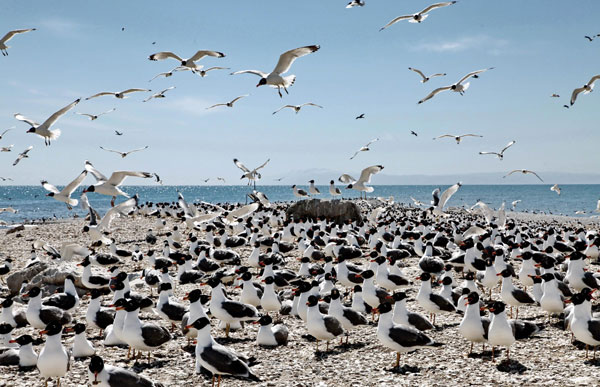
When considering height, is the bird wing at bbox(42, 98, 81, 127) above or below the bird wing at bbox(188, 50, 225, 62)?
below

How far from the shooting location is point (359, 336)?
30.8 feet

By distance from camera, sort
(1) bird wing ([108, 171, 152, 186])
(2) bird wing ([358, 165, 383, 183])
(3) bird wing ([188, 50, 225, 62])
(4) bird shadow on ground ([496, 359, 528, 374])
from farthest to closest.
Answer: (2) bird wing ([358, 165, 383, 183]) → (3) bird wing ([188, 50, 225, 62]) → (1) bird wing ([108, 171, 152, 186]) → (4) bird shadow on ground ([496, 359, 528, 374])

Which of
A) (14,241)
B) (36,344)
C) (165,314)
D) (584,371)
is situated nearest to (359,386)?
(584,371)

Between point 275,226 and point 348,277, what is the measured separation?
1889 cm

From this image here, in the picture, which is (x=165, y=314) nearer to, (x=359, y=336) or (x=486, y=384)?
(x=359, y=336)

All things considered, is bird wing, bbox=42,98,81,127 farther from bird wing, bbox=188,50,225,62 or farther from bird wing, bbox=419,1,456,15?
bird wing, bbox=419,1,456,15

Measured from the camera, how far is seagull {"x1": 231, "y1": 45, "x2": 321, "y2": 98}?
44.5ft

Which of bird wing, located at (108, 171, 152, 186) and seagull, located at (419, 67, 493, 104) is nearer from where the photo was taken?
bird wing, located at (108, 171, 152, 186)

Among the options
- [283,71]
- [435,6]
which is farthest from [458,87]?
[283,71]

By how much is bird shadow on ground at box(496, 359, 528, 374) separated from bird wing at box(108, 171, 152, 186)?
37.5ft

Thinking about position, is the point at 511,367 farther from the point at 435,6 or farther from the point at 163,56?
the point at 163,56

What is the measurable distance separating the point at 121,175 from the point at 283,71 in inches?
257

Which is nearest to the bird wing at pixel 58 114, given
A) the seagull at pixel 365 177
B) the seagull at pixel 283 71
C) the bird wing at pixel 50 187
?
the bird wing at pixel 50 187

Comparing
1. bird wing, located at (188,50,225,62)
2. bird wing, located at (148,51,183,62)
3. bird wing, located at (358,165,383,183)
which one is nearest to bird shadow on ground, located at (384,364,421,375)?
bird wing, located at (188,50,225,62)
